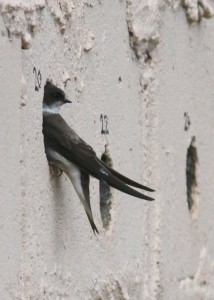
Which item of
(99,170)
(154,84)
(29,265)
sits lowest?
(29,265)

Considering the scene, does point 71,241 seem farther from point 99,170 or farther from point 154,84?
point 154,84

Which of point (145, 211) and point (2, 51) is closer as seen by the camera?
point (2, 51)

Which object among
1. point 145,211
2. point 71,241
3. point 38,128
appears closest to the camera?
point 38,128

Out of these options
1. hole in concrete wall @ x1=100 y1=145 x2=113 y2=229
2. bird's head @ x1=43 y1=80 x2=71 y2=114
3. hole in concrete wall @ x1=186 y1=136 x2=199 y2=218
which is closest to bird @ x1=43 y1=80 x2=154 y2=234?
bird's head @ x1=43 y1=80 x2=71 y2=114

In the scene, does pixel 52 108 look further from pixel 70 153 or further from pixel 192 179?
pixel 192 179

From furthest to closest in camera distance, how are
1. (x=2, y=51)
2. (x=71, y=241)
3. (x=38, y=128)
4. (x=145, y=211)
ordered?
(x=145, y=211) < (x=71, y=241) < (x=38, y=128) < (x=2, y=51)

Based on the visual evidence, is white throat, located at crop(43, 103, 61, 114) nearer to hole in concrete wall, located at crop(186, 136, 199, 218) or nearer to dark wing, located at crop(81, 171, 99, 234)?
dark wing, located at crop(81, 171, 99, 234)

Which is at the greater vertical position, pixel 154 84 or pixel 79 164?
pixel 154 84

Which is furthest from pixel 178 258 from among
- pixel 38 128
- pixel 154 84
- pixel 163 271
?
pixel 38 128
